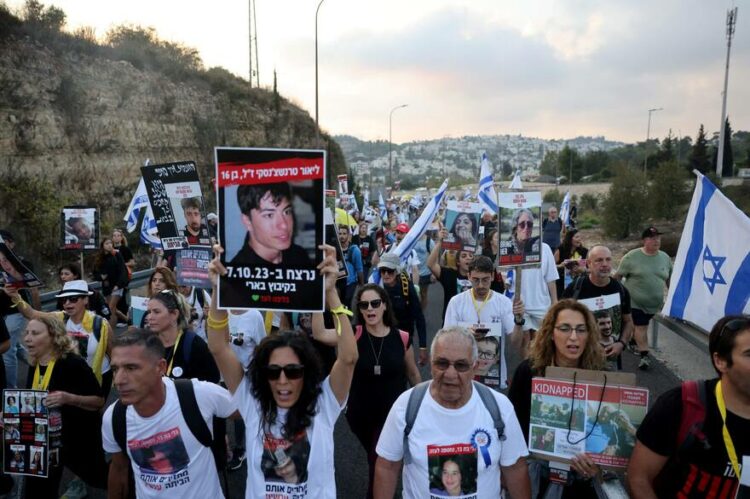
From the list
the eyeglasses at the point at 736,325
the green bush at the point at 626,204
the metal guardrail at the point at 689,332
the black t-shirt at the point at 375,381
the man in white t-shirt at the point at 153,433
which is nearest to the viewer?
the eyeglasses at the point at 736,325

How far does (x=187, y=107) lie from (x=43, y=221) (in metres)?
12.7

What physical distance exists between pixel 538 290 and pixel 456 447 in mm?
4177

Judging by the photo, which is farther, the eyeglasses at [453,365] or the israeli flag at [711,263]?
the israeli flag at [711,263]

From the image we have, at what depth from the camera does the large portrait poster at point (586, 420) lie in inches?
103

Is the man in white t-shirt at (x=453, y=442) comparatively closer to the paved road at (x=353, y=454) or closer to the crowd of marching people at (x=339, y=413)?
the crowd of marching people at (x=339, y=413)

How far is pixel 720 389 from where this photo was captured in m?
2.38

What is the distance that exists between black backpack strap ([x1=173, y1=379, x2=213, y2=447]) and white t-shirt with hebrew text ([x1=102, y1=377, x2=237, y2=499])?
21mm

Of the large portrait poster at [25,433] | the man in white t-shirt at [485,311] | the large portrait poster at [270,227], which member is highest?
the large portrait poster at [270,227]

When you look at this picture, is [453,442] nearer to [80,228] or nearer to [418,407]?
[418,407]

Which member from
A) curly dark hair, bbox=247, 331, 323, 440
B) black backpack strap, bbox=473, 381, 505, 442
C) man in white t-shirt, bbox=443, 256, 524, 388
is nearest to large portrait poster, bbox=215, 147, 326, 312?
curly dark hair, bbox=247, 331, 323, 440

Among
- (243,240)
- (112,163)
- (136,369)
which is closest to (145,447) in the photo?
(136,369)

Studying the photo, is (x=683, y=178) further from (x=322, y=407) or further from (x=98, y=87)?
(x=322, y=407)

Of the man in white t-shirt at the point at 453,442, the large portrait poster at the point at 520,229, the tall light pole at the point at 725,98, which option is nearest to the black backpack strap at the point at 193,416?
the man in white t-shirt at the point at 453,442

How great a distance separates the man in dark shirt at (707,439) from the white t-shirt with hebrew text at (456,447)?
1.80ft
